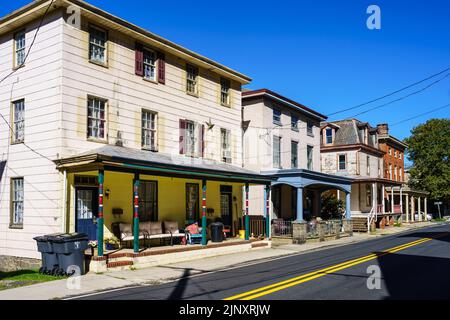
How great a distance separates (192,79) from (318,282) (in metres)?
13.7

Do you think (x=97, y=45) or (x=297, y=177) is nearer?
(x=97, y=45)

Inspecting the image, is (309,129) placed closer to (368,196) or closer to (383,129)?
(368,196)

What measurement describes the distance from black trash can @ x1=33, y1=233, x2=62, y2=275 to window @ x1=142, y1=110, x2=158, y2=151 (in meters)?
6.31

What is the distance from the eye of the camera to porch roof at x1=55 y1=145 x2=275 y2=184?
48.3 feet

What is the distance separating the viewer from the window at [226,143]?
24438 millimetres

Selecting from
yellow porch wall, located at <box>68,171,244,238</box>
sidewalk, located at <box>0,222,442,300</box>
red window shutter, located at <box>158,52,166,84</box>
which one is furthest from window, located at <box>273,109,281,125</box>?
sidewalk, located at <box>0,222,442,300</box>

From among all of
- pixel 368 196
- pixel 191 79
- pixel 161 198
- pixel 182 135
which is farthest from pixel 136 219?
pixel 368 196

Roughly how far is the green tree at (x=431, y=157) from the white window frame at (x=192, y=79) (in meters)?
48.5

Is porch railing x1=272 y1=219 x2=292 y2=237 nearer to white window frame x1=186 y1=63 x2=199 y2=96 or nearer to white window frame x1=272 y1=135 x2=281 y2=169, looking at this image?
white window frame x1=272 y1=135 x2=281 y2=169

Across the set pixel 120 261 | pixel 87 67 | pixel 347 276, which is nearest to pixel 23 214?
pixel 120 261

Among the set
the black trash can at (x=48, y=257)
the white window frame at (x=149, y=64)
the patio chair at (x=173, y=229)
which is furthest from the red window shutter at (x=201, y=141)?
the black trash can at (x=48, y=257)

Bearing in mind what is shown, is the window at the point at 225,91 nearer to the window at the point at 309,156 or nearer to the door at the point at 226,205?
the door at the point at 226,205

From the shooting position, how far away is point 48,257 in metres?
14.1
